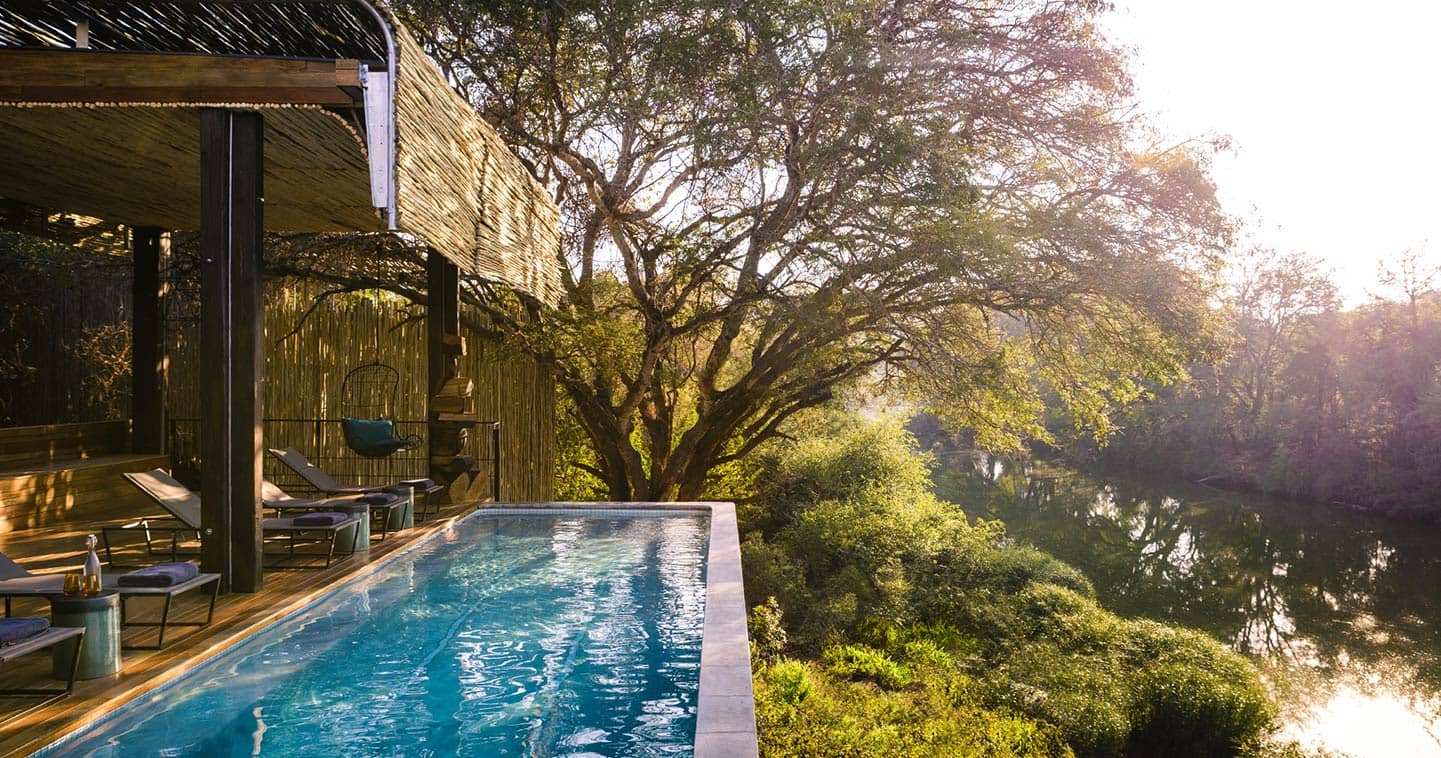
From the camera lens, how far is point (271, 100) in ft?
13.5

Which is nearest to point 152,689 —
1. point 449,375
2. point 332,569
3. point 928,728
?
point 332,569

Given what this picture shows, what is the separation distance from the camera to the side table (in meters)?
3.25

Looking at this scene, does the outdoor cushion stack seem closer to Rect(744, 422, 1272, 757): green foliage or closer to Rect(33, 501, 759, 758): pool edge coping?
Rect(33, 501, 759, 758): pool edge coping

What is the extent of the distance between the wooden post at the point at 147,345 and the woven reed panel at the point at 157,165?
0.40 metres

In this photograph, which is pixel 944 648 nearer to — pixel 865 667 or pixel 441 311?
pixel 865 667

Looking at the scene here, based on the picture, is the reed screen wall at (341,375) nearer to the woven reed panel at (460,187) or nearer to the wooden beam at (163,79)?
the woven reed panel at (460,187)

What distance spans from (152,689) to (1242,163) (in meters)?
11.1

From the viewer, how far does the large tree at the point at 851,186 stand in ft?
28.3

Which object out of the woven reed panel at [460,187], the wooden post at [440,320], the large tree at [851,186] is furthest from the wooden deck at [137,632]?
the large tree at [851,186]

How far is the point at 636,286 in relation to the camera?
10500 mm

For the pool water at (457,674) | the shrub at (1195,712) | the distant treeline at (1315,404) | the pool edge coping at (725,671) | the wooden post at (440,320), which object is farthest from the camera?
the distant treeline at (1315,404)

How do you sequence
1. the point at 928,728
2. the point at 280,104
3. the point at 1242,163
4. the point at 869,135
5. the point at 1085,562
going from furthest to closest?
the point at 1085,562
the point at 1242,163
the point at 869,135
the point at 928,728
the point at 280,104

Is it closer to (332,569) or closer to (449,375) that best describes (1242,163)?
(449,375)

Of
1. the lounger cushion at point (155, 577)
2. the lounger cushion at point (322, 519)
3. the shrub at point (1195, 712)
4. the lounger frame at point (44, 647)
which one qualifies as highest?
the lounger cushion at point (322, 519)
